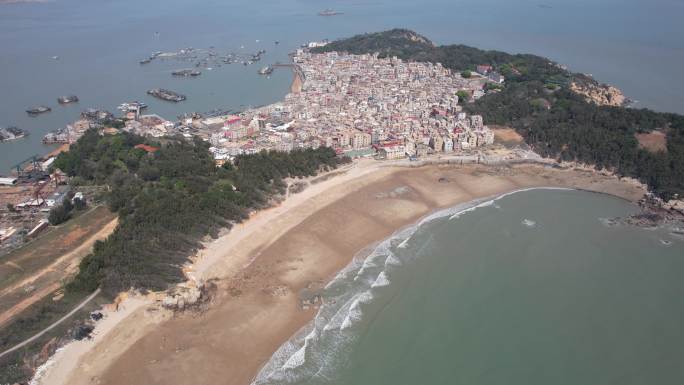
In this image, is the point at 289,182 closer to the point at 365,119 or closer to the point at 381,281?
the point at 381,281

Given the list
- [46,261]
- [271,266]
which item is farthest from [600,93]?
[46,261]

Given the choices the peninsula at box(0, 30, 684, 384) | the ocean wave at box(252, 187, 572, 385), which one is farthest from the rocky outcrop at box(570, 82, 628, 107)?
the ocean wave at box(252, 187, 572, 385)

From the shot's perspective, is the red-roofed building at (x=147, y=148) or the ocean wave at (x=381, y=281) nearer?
the ocean wave at (x=381, y=281)

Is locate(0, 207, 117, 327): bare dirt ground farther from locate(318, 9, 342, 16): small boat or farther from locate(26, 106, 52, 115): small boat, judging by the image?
locate(318, 9, 342, 16): small boat

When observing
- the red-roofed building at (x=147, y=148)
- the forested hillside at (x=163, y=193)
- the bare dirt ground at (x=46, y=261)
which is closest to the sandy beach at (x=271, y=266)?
the forested hillside at (x=163, y=193)

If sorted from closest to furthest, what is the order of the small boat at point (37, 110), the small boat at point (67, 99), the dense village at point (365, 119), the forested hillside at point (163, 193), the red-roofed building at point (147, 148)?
1. the forested hillside at point (163, 193)
2. the red-roofed building at point (147, 148)
3. the dense village at point (365, 119)
4. the small boat at point (37, 110)
5. the small boat at point (67, 99)

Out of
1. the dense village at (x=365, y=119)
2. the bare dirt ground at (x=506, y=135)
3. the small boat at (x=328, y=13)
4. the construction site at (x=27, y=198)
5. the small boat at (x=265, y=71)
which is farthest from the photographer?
the small boat at (x=328, y=13)

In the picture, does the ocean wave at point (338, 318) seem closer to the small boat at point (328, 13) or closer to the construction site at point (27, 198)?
the construction site at point (27, 198)
